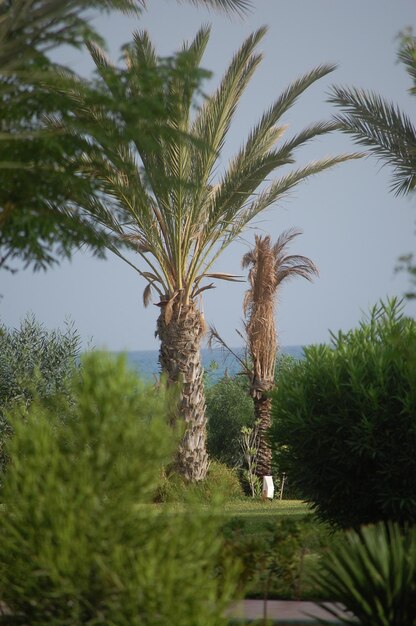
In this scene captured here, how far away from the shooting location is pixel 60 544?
609 cm


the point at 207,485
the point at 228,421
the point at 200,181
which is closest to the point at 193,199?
the point at 200,181

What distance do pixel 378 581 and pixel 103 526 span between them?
80.6 inches

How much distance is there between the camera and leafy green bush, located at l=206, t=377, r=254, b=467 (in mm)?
26828

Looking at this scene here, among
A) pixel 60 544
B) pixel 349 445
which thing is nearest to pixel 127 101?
pixel 60 544

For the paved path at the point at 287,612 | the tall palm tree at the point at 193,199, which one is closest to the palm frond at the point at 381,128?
the tall palm tree at the point at 193,199

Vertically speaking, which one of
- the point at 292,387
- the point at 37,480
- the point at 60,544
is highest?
the point at 292,387

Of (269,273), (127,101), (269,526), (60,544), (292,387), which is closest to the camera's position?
(60,544)

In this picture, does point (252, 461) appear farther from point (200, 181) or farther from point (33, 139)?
point (33, 139)

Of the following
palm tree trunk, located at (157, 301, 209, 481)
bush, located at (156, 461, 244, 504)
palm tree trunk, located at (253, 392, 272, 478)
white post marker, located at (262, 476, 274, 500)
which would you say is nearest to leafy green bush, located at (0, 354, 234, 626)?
bush, located at (156, 461, 244, 504)

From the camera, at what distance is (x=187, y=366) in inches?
787

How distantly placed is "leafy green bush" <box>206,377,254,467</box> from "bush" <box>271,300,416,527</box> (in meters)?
12.7

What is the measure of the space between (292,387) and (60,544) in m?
7.77

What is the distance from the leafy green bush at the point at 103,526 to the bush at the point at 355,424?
5612 millimetres

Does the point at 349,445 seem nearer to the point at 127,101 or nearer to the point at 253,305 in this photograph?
the point at 127,101
